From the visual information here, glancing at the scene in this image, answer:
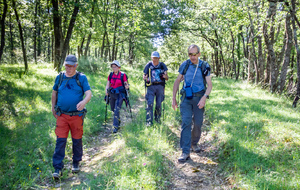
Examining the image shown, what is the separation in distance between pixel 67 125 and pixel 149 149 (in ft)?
6.28

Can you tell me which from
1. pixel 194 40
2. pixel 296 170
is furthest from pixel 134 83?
pixel 194 40

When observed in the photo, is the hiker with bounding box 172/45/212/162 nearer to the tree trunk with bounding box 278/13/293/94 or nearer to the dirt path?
the dirt path

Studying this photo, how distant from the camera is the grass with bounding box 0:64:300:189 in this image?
12.0ft

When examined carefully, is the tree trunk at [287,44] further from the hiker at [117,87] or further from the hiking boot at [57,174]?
the hiking boot at [57,174]

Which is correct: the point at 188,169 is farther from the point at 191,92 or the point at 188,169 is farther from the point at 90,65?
the point at 90,65

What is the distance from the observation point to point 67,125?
419 centimetres

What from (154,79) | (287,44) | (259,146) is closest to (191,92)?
(259,146)

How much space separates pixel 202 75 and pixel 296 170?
2502mm

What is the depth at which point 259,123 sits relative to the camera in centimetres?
577

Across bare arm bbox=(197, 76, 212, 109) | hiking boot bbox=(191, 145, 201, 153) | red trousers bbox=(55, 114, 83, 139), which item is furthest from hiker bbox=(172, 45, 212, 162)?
red trousers bbox=(55, 114, 83, 139)

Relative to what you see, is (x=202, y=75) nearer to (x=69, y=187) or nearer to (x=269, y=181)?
(x=269, y=181)

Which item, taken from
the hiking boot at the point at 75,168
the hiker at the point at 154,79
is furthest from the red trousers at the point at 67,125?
the hiker at the point at 154,79

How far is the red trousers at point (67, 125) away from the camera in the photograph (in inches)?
162

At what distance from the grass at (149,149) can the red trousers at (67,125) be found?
870mm
